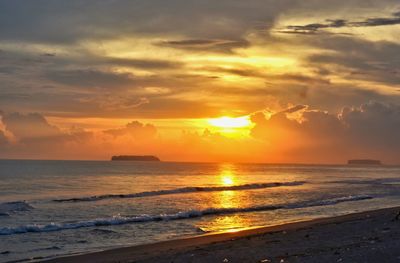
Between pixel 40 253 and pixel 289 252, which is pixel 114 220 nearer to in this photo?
pixel 40 253

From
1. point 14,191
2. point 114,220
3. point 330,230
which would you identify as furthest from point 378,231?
point 14,191

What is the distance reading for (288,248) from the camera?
53.7 ft

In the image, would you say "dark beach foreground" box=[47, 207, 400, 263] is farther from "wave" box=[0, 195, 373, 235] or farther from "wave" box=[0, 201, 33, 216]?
"wave" box=[0, 201, 33, 216]

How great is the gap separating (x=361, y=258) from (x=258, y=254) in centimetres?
349

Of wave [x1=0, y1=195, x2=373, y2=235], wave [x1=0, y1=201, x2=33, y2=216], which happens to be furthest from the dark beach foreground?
wave [x1=0, y1=201, x2=33, y2=216]

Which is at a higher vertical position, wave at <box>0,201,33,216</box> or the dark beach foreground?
the dark beach foreground

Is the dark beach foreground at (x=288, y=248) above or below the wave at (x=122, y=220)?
above

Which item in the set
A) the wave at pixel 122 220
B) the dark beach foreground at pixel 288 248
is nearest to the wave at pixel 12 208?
the wave at pixel 122 220

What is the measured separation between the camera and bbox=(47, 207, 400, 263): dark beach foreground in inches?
544

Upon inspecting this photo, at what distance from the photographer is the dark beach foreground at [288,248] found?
13820 mm

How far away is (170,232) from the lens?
84.1 ft

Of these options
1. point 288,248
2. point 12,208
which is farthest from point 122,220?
point 288,248

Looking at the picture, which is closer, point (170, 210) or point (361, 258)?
point (361, 258)

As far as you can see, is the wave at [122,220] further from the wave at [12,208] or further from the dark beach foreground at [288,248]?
the wave at [12,208]
